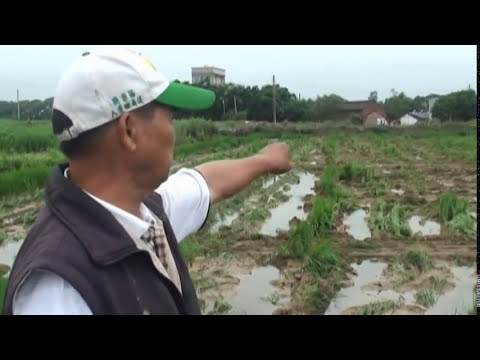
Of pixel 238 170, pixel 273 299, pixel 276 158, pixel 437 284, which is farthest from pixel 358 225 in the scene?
pixel 238 170

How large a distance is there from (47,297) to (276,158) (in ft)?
3.73

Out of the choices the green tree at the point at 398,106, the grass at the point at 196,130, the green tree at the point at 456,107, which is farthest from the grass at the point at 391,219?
the green tree at the point at 398,106

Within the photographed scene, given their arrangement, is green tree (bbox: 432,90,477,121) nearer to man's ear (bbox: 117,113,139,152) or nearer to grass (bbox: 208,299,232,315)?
grass (bbox: 208,299,232,315)

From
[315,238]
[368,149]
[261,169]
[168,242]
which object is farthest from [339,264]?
[368,149]

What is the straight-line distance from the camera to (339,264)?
5.08m

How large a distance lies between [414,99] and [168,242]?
175 feet

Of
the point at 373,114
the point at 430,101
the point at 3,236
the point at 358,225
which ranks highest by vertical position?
the point at 430,101

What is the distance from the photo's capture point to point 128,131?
1.18 metres

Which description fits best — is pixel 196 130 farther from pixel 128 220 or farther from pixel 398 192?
pixel 128 220

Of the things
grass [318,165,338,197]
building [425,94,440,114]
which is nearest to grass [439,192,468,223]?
grass [318,165,338,197]

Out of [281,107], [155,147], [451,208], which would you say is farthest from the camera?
[281,107]

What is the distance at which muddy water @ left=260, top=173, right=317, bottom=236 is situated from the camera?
22.9ft

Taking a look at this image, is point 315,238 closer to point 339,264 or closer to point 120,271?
point 339,264

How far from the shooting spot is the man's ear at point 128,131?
117 cm
